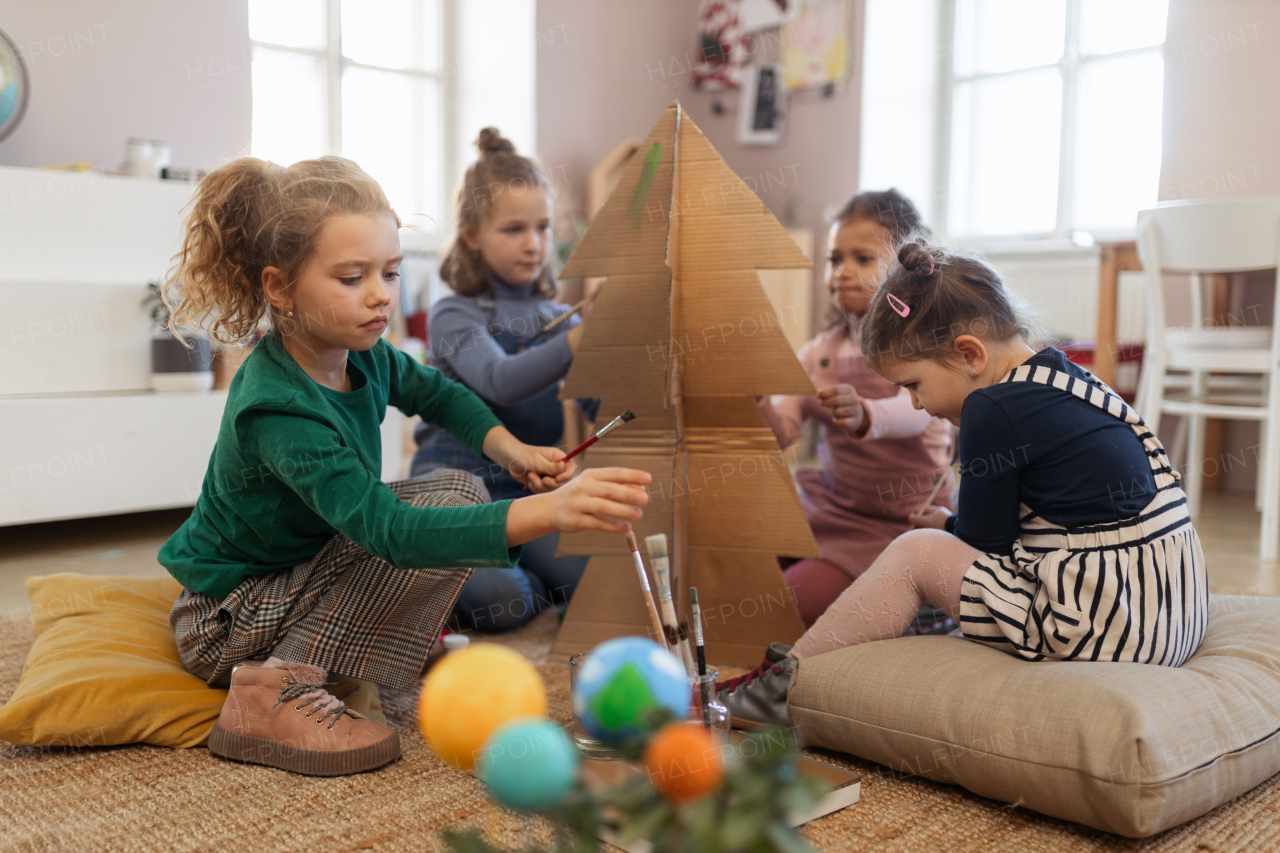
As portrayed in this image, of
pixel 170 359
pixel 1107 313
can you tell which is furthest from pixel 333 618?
pixel 1107 313

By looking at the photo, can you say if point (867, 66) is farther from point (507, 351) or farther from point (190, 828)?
point (190, 828)

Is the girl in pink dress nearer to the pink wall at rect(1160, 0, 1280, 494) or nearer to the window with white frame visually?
the pink wall at rect(1160, 0, 1280, 494)

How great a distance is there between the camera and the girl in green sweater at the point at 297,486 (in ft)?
3.34

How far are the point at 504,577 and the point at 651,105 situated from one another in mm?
3258

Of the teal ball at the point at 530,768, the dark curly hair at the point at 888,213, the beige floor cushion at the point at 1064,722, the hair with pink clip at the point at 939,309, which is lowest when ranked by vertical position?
the beige floor cushion at the point at 1064,722

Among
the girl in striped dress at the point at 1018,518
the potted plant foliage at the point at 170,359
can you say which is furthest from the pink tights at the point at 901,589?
the potted plant foliage at the point at 170,359

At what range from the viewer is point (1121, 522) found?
98 cm

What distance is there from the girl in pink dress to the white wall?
2.02m

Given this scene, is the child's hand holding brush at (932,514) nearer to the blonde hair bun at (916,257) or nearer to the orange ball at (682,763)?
the blonde hair bun at (916,257)

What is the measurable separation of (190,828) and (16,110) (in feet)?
7.88

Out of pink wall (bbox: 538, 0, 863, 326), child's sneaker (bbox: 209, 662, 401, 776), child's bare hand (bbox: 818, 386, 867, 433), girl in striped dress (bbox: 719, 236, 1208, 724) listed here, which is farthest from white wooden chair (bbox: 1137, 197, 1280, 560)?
child's sneaker (bbox: 209, 662, 401, 776)

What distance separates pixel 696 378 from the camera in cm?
135

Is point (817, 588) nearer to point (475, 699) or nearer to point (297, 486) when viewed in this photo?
point (297, 486)

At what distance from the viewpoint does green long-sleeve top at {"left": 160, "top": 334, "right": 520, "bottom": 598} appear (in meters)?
0.91
